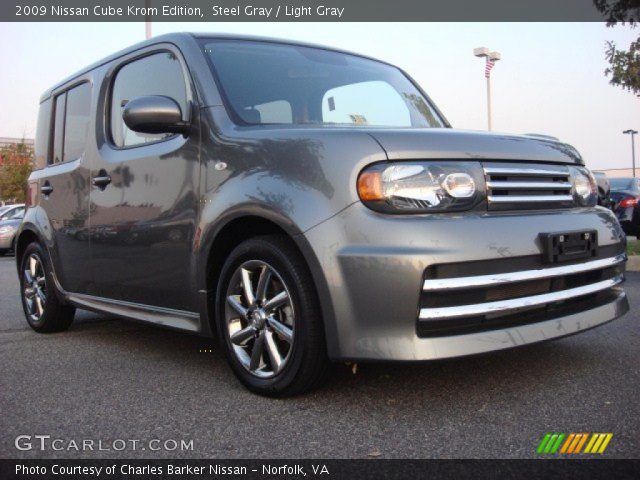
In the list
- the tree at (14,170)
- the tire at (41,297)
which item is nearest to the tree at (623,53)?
the tire at (41,297)

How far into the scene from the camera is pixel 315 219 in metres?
2.80

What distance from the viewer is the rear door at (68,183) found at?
446 cm

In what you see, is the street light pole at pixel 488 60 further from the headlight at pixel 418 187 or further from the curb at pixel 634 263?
the headlight at pixel 418 187

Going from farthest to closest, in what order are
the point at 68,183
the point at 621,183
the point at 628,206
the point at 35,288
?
1. the point at 621,183
2. the point at 628,206
3. the point at 35,288
4. the point at 68,183

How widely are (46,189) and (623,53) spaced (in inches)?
384

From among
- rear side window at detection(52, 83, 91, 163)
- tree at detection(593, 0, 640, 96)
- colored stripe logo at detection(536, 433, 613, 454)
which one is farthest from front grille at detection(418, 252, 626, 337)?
tree at detection(593, 0, 640, 96)

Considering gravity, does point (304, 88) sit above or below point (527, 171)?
above

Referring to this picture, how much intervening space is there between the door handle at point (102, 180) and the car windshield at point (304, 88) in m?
1.04

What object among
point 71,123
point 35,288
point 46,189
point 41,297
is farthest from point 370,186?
point 35,288

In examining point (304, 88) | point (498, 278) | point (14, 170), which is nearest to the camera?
point (498, 278)

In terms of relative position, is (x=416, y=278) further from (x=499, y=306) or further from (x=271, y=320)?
(x=271, y=320)

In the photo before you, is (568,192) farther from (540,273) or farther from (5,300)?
(5,300)

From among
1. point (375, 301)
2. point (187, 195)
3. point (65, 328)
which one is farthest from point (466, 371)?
point (65, 328)

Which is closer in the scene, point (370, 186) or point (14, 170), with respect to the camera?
point (370, 186)
